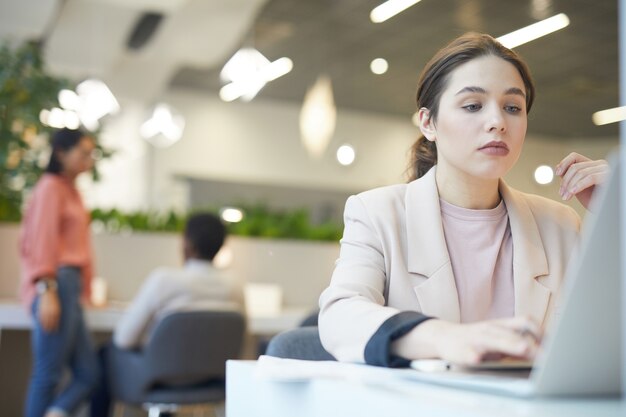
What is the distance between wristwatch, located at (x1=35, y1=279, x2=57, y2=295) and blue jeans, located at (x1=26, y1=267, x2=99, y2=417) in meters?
0.04

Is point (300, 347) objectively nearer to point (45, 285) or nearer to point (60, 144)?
point (45, 285)

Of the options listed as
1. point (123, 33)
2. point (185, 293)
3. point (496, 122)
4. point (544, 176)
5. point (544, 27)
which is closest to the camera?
point (496, 122)

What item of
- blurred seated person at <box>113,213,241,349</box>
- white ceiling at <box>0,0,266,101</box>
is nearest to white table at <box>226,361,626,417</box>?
blurred seated person at <box>113,213,241,349</box>

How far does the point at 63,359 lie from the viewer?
350cm

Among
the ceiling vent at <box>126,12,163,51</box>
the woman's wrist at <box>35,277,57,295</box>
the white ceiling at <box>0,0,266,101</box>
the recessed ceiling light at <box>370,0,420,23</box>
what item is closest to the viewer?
the woman's wrist at <box>35,277,57,295</box>

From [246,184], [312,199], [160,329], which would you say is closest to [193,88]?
[246,184]

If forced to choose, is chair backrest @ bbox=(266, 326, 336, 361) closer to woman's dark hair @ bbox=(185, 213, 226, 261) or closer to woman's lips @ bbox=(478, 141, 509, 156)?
woman's lips @ bbox=(478, 141, 509, 156)

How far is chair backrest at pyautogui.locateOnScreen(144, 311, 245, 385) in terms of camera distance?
3105 millimetres

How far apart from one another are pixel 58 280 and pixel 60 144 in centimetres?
61

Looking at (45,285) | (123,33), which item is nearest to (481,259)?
(45,285)

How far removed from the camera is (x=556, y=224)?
116 centimetres

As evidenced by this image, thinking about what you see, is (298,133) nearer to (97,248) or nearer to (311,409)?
(97,248)

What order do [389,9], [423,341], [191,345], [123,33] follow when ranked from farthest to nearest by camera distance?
[123,33]
[389,9]
[191,345]
[423,341]

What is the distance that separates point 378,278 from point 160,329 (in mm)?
2183
